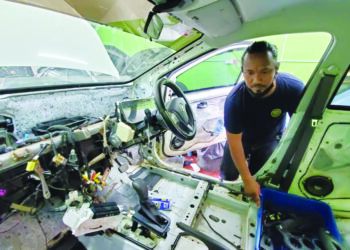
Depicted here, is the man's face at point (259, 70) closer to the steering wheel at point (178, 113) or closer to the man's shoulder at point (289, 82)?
the man's shoulder at point (289, 82)

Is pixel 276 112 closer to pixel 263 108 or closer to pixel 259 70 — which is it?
pixel 263 108

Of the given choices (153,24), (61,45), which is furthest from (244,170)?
(61,45)

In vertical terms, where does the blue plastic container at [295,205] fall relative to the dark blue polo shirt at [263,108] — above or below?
below

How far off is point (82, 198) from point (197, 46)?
4.84 feet

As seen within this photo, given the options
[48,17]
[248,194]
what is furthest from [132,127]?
[248,194]

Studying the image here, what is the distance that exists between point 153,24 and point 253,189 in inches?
54.7

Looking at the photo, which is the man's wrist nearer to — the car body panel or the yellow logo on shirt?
the car body panel

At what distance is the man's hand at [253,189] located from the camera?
4.24 feet

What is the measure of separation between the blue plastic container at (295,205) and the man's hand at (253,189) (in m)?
0.04

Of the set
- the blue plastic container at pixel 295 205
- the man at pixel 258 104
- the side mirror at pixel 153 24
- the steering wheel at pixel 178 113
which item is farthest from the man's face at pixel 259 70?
the blue plastic container at pixel 295 205

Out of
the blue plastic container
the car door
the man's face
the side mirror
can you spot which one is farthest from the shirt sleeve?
the side mirror

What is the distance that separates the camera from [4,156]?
30.4 inches

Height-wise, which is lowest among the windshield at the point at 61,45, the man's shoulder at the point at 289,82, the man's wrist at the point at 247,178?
the man's wrist at the point at 247,178

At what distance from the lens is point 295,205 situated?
4.09ft
